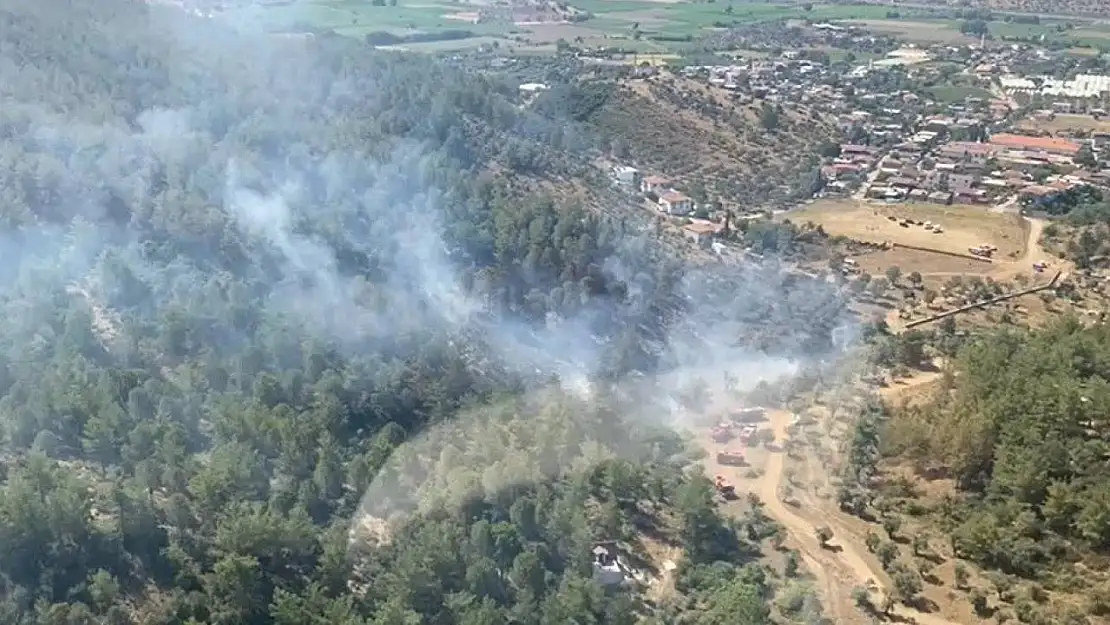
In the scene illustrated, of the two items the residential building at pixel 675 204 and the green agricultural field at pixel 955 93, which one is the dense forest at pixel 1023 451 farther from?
the green agricultural field at pixel 955 93

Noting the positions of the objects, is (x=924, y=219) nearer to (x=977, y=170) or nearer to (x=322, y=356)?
(x=977, y=170)

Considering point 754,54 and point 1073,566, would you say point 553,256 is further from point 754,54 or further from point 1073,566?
point 754,54

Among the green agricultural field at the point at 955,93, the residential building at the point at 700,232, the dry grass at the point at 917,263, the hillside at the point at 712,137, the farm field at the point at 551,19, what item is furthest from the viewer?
the farm field at the point at 551,19

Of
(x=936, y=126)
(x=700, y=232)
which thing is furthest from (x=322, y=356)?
(x=936, y=126)

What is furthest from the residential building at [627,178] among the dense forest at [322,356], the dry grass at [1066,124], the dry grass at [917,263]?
the dry grass at [1066,124]

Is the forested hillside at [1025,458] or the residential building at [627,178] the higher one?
the residential building at [627,178]

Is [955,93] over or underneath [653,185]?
over

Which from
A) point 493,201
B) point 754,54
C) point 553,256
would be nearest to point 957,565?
point 553,256

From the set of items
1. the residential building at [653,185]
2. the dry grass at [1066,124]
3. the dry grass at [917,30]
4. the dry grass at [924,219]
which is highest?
the dry grass at [917,30]

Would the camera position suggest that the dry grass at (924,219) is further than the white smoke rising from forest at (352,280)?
Yes
